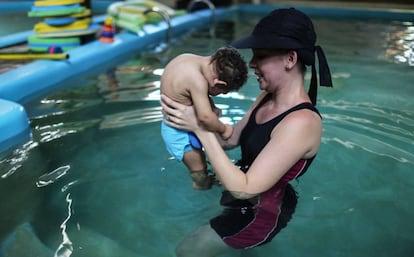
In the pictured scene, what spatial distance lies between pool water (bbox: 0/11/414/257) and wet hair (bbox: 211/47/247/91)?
2.43 feet

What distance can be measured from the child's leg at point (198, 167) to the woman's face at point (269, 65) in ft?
1.84

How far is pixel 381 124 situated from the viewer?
3861mm

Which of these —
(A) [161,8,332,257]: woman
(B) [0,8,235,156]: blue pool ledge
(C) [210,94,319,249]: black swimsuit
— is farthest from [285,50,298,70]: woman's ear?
(B) [0,8,235,156]: blue pool ledge

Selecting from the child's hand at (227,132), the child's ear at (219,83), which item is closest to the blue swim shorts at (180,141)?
the child's hand at (227,132)

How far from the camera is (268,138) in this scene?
201 centimetres

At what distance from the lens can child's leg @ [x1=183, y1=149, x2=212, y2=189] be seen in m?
2.33

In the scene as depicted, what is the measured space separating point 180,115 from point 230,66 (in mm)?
340

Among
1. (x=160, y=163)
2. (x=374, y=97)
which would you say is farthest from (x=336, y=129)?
(x=160, y=163)

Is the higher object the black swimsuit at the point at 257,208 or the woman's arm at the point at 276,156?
the woman's arm at the point at 276,156

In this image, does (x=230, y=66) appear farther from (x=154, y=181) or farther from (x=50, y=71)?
(x=50, y=71)

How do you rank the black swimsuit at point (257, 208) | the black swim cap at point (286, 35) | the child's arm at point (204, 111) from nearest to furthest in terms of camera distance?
the black swim cap at point (286, 35) < the black swimsuit at point (257, 208) < the child's arm at point (204, 111)

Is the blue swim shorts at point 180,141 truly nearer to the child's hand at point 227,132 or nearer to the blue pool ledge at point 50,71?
the child's hand at point 227,132

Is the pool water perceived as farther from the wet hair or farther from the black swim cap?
the black swim cap

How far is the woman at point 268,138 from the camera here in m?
1.85
